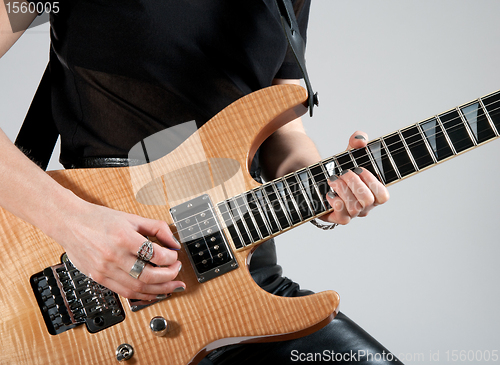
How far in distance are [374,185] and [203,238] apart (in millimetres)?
359

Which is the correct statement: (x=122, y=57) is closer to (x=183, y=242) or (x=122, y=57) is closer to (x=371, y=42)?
(x=183, y=242)

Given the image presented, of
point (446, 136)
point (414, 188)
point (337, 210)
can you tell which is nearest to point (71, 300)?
point (337, 210)

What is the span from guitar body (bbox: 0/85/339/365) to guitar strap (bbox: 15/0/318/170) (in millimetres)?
216

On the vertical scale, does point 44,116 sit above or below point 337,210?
above

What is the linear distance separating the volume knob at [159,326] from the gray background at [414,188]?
122 centimetres

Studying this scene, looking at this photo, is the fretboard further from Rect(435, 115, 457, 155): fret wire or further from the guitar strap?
the guitar strap

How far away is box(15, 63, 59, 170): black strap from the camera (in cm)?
87

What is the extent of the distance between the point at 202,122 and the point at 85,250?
1.27 ft

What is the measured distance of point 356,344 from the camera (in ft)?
2.67

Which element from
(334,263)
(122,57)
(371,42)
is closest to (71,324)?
(122,57)

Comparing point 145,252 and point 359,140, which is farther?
point 359,140

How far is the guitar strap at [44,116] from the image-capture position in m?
0.85

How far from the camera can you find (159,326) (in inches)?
26.3

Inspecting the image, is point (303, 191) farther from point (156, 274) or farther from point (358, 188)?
point (156, 274)
